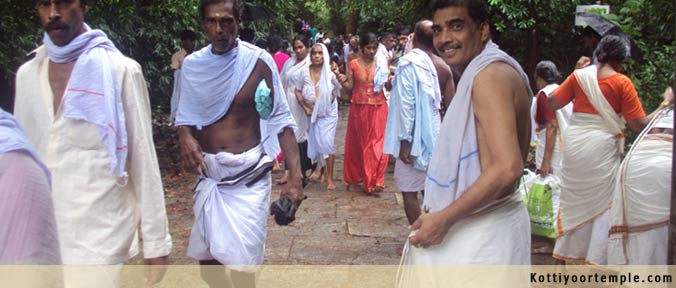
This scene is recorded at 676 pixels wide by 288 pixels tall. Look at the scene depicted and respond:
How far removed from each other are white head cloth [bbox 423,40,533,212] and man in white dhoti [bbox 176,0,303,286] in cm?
134

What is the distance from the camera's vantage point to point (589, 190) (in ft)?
16.6

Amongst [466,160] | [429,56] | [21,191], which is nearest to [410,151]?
[429,56]

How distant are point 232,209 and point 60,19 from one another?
1370 mm

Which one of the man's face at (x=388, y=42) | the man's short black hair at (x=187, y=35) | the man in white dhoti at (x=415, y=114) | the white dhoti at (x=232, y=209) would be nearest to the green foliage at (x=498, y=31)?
the man's short black hair at (x=187, y=35)

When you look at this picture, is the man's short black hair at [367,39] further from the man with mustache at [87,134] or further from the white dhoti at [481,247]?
the white dhoti at [481,247]

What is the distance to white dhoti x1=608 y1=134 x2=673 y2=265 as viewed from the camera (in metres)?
4.10

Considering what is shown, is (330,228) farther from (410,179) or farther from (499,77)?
(499,77)

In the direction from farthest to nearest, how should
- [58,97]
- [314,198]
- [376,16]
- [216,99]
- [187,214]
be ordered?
[376,16] < [314,198] < [187,214] < [216,99] < [58,97]

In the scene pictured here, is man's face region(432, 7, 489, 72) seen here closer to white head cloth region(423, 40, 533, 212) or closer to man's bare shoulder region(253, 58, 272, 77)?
white head cloth region(423, 40, 533, 212)

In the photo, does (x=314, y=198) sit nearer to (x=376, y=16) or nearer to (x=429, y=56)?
(x=429, y=56)

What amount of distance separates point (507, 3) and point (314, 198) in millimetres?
3487

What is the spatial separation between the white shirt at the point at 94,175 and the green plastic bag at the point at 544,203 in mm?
3446

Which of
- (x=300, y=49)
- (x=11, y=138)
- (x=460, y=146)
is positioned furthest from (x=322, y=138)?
(x=11, y=138)

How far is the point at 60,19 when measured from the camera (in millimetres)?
2967
